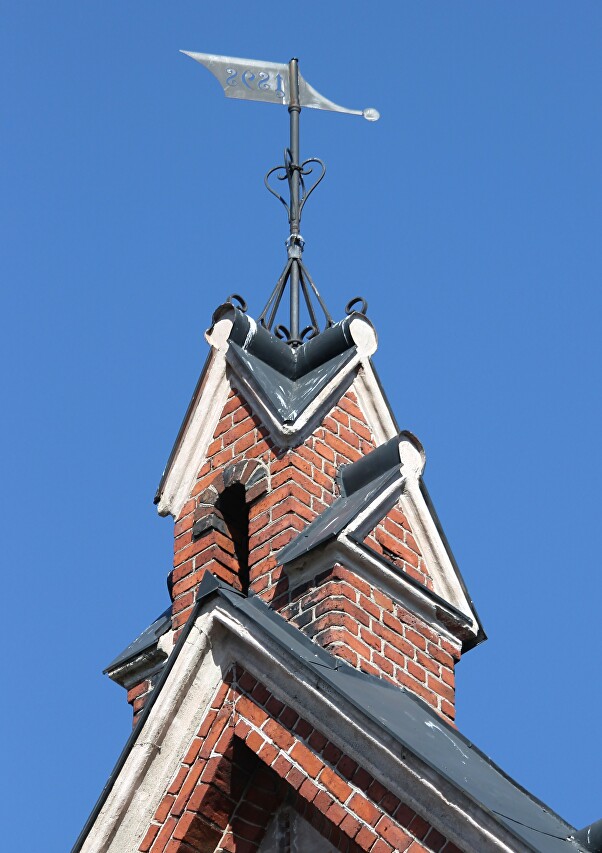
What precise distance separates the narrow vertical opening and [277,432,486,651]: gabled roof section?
637mm

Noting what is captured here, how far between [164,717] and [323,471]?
225 centimetres

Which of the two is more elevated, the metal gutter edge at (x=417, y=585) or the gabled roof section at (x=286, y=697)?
the metal gutter edge at (x=417, y=585)

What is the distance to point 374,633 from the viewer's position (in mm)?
9094

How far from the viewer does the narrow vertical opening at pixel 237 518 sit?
10367mm

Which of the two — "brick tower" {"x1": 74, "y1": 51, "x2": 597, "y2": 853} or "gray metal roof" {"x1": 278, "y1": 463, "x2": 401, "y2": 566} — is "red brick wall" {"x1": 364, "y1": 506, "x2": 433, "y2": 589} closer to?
"brick tower" {"x1": 74, "y1": 51, "x2": 597, "y2": 853}

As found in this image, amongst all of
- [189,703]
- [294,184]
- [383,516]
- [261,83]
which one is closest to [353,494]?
[383,516]

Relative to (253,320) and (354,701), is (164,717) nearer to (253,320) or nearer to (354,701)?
(354,701)

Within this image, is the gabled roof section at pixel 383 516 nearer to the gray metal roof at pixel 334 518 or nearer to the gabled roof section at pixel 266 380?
the gray metal roof at pixel 334 518

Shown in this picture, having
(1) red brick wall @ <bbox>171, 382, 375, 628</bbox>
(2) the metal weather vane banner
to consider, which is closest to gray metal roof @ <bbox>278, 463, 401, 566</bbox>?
(1) red brick wall @ <bbox>171, 382, 375, 628</bbox>

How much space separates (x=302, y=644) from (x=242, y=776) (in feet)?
2.27

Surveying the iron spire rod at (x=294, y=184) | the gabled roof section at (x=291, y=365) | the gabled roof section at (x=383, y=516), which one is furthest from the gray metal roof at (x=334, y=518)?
the iron spire rod at (x=294, y=184)

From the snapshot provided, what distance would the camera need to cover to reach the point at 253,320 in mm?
11227

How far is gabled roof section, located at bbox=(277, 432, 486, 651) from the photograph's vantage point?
9.28 metres

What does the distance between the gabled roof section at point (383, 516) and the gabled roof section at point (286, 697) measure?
28.4 inches
